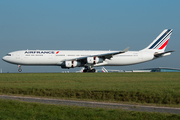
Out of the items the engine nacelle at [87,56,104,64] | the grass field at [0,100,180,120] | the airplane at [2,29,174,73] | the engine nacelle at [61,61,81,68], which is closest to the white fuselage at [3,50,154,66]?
the airplane at [2,29,174,73]

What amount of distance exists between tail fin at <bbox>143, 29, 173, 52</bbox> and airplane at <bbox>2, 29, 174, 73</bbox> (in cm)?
144

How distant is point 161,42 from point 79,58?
2067 centimetres

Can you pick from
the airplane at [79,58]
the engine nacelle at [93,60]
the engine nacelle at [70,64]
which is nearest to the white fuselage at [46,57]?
the airplane at [79,58]

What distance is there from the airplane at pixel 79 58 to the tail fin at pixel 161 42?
4.74 ft

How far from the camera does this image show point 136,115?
11516 millimetres

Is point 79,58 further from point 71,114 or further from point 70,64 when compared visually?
point 71,114

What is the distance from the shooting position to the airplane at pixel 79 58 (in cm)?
4903

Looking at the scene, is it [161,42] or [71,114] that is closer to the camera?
[71,114]

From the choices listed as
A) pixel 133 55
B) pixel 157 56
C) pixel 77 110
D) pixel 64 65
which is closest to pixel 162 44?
pixel 157 56

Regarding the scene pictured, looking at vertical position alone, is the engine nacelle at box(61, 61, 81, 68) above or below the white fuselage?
below

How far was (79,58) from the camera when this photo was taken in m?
50.1

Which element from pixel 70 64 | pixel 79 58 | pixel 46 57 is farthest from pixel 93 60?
pixel 46 57

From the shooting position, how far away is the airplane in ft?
161

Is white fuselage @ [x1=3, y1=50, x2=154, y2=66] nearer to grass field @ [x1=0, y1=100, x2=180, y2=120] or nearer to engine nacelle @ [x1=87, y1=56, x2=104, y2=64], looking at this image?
engine nacelle @ [x1=87, y1=56, x2=104, y2=64]
